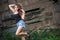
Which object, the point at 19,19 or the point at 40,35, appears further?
the point at 40,35

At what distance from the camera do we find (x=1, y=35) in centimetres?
1142

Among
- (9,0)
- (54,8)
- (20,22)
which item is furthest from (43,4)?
(20,22)

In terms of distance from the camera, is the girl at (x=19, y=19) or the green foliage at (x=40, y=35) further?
the green foliage at (x=40, y=35)

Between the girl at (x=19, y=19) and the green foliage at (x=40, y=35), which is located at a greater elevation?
the girl at (x=19, y=19)

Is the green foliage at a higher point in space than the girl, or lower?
lower

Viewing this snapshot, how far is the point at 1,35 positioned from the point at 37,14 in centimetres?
173

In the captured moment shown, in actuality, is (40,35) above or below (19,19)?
below

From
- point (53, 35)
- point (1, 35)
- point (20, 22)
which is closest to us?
point (20, 22)

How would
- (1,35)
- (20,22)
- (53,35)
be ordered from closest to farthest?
(20,22) < (53,35) < (1,35)

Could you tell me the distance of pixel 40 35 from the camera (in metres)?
10.8

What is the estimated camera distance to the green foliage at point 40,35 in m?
10.5

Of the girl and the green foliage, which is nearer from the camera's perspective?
the girl

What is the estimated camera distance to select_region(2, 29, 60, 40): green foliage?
34.5 ft

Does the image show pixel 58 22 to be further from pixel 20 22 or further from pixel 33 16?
pixel 20 22
